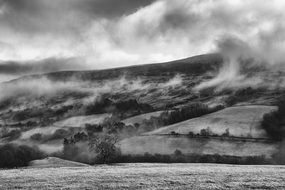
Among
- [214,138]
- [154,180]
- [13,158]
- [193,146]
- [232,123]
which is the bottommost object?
[193,146]

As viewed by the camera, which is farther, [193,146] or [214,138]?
[214,138]

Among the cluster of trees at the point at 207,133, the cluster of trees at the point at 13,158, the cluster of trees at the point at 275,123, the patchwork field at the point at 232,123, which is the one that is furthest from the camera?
the patchwork field at the point at 232,123

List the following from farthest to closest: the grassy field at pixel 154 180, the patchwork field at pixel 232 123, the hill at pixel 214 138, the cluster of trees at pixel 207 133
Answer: the patchwork field at pixel 232 123
the cluster of trees at pixel 207 133
the hill at pixel 214 138
the grassy field at pixel 154 180

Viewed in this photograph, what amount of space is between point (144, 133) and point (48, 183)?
11696 cm

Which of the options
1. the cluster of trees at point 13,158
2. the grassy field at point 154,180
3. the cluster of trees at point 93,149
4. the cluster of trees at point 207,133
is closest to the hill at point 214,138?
the cluster of trees at point 207,133

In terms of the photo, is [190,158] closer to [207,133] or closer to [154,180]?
[207,133]

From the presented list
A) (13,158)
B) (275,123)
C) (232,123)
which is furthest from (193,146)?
(13,158)

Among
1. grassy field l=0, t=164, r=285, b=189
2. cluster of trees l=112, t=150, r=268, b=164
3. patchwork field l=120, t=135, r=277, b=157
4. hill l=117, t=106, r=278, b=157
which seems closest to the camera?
grassy field l=0, t=164, r=285, b=189

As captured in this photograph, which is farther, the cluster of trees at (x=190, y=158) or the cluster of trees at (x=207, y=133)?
the cluster of trees at (x=207, y=133)

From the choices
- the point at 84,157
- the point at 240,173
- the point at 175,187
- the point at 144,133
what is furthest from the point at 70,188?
the point at 144,133

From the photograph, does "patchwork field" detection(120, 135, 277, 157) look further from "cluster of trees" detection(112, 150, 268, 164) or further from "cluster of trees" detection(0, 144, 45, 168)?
"cluster of trees" detection(0, 144, 45, 168)

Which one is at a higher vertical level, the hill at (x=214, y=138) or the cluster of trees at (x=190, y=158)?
the hill at (x=214, y=138)

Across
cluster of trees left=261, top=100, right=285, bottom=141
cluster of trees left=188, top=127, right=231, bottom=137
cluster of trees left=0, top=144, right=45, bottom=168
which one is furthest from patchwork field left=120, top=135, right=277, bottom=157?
cluster of trees left=0, top=144, right=45, bottom=168

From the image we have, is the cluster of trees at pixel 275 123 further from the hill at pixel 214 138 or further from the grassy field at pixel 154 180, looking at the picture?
the grassy field at pixel 154 180
